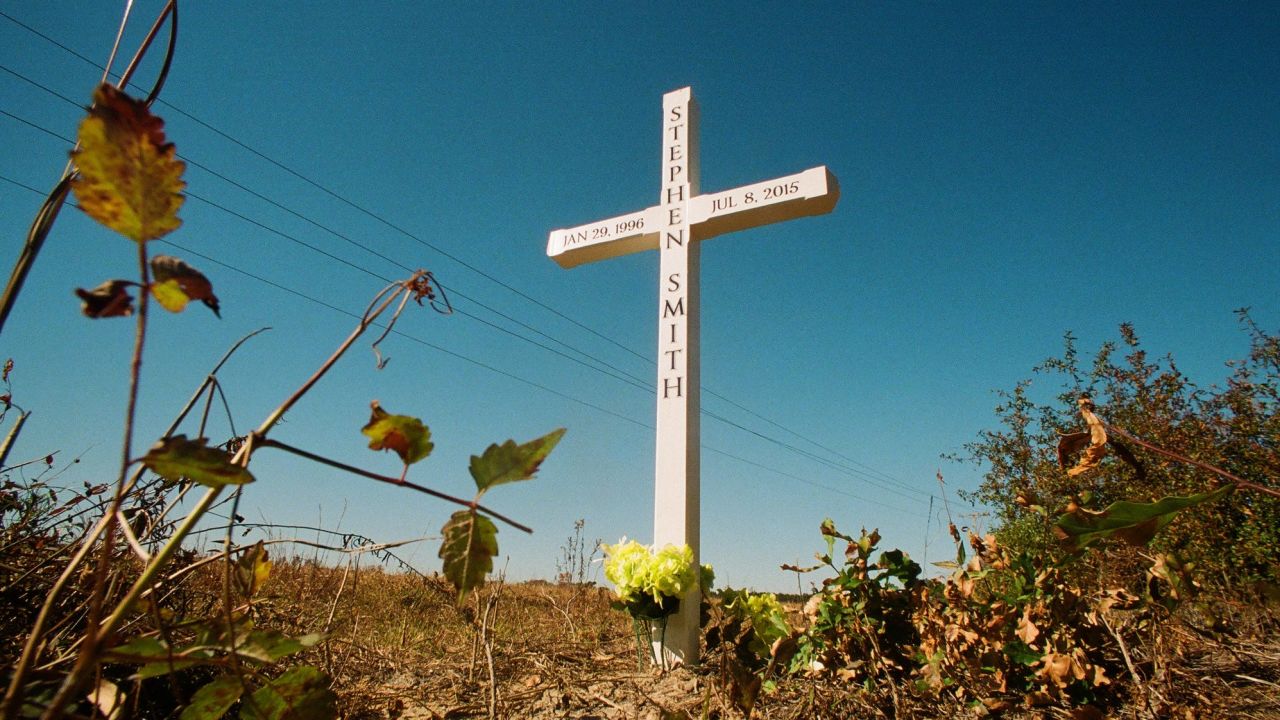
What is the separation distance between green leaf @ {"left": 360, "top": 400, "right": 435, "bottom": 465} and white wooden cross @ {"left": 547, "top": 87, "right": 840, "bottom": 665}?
2.59 metres

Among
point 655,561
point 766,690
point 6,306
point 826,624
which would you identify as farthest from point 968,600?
point 6,306

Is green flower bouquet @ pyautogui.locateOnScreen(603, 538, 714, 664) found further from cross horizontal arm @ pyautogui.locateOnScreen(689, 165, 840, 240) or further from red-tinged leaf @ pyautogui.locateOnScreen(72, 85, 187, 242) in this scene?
red-tinged leaf @ pyautogui.locateOnScreen(72, 85, 187, 242)

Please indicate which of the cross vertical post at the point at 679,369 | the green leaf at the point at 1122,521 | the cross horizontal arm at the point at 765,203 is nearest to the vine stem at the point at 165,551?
the green leaf at the point at 1122,521

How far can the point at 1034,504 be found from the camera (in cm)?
158

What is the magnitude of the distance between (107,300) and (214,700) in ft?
1.53

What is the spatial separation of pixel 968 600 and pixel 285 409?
217cm

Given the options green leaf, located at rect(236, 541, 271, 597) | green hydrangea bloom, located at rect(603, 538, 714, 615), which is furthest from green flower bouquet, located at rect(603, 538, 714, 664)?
green leaf, located at rect(236, 541, 271, 597)

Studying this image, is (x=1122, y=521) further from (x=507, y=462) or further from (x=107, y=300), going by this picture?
(x=107, y=300)

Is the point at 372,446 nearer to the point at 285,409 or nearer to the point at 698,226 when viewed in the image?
the point at 285,409

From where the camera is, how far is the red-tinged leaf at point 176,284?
42 centimetres

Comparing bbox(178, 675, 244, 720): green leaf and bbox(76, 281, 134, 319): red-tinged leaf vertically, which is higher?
bbox(76, 281, 134, 319): red-tinged leaf

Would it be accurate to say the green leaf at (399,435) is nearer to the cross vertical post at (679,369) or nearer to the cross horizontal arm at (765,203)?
the cross vertical post at (679,369)

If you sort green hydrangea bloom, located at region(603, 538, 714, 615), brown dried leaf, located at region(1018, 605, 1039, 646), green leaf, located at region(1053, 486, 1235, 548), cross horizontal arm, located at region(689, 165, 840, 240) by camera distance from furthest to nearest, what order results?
cross horizontal arm, located at region(689, 165, 840, 240) → green hydrangea bloom, located at region(603, 538, 714, 615) → brown dried leaf, located at region(1018, 605, 1039, 646) → green leaf, located at region(1053, 486, 1235, 548)

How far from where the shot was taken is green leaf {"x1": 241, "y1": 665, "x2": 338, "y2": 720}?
688 mm
